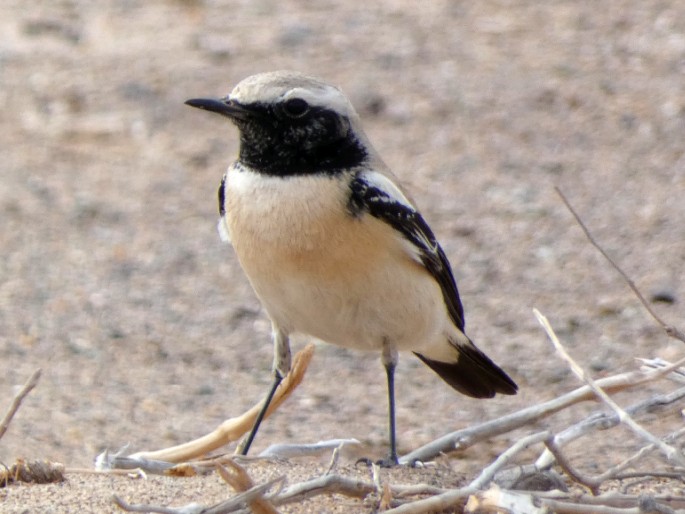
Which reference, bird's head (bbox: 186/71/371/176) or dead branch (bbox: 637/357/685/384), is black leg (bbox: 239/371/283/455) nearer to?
bird's head (bbox: 186/71/371/176)

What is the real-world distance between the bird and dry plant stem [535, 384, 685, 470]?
755mm

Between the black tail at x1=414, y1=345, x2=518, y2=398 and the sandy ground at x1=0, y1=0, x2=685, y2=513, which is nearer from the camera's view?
the black tail at x1=414, y1=345, x2=518, y2=398

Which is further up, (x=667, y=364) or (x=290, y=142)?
(x=290, y=142)

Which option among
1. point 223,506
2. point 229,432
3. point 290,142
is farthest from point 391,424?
point 223,506

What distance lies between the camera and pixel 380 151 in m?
9.83

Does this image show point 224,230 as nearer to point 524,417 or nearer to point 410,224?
point 410,224

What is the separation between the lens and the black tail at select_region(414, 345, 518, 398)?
20.8ft

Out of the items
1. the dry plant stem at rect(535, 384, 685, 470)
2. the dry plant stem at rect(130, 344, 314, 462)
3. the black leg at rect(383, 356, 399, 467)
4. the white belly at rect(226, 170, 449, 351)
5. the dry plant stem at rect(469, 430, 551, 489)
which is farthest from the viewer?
the dry plant stem at rect(130, 344, 314, 462)

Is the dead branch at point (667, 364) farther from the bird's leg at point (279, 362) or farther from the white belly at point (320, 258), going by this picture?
the bird's leg at point (279, 362)

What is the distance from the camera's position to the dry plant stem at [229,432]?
18.4 ft

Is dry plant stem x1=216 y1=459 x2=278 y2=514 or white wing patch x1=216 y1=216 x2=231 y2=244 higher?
white wing patch x1=216 y1=216 x2=231 y2=244

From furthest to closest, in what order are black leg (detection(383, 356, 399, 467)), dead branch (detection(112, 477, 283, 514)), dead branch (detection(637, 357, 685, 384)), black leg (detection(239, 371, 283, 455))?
1. black leg (detection(239, 371, 283, 455))
2. black leg (detection(383, 356, 399, 467))
3. dead branch (detection(637, 357, 685, 384))
4. dead branch (detection(112, 477, 283, 514))

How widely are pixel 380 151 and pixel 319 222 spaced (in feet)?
15.1

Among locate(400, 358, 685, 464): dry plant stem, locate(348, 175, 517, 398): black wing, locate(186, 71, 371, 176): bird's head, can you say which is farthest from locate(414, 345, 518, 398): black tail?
locate(186, 71, 371, 176): bird's head
